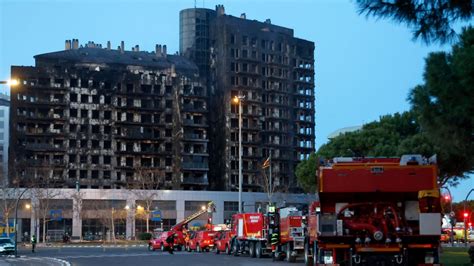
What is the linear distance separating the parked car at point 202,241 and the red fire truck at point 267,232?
8985mm

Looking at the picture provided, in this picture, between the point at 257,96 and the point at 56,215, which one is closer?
the point at 56,215

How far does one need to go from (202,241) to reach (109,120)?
69079 millimetres

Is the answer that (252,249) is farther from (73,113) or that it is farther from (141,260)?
(73,113)

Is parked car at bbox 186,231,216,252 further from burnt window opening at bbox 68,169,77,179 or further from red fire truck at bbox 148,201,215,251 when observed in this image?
burnt window opening at bbox 68,169,77,179

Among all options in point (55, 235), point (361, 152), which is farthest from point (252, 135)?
point (361, 152)

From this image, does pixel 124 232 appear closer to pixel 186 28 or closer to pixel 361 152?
pixel 186 28

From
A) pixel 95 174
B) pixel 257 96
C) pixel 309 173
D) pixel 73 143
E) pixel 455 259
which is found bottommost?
pixel 455 259

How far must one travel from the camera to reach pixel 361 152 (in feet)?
183

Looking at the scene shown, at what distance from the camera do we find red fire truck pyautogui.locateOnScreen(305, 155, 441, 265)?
74.6 feet

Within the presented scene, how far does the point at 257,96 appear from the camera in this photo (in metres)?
138

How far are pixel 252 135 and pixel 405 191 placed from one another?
11440cm

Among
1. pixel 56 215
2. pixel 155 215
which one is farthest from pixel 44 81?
pixel 155 215

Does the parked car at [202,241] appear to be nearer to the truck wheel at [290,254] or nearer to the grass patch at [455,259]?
the truck wheel at [290,254]

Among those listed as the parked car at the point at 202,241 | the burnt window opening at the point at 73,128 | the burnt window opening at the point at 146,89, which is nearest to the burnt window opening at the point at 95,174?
the burnt window opening at the point at 73,128
